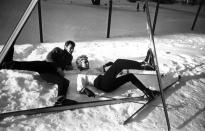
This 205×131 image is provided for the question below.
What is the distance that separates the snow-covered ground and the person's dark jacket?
1.39ft

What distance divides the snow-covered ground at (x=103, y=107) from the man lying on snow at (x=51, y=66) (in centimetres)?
20

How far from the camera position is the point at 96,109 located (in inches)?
118

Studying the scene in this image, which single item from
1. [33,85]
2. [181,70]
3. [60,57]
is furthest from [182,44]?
[33,85]

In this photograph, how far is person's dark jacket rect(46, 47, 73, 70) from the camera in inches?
143

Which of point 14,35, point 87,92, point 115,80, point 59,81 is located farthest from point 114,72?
point 14,35

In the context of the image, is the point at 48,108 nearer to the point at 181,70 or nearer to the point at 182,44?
the point at 181,70

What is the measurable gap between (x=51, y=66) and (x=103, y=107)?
3.66ft

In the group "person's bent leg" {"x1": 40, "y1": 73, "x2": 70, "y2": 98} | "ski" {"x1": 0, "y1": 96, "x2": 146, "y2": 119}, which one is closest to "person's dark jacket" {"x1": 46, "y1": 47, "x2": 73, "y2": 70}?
"person's bent leg" {"x1": 40, "y1": 73, "x2": 70, "y2": 98}

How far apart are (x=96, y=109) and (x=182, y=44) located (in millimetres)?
4584

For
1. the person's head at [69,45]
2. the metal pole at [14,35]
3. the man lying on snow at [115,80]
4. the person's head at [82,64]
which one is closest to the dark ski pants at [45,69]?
the man lying on snow at [115,80]

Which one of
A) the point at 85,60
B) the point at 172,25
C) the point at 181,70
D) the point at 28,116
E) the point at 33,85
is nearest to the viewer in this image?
the point at 28,116

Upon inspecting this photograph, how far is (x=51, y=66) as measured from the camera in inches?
137

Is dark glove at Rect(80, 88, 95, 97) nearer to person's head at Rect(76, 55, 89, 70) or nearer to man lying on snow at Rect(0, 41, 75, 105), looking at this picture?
man lying on snow at Rect(0, 41, 75, 105)

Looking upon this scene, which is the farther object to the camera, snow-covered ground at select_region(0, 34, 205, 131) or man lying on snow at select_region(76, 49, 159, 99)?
man lying on snow at select_region(76, 49, 159, 99)
